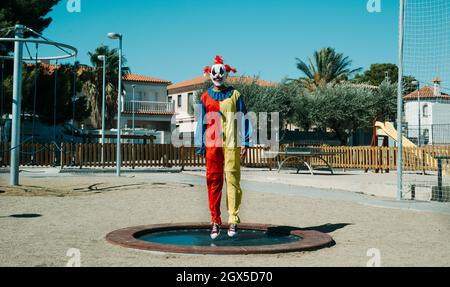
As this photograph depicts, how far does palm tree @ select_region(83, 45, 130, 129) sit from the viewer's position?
163ft

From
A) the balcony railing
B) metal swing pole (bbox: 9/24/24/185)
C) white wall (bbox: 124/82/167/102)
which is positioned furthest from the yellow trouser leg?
white wall (bbox: 124/82/167/102)

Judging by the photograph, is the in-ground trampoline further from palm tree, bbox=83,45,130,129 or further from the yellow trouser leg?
palm tree, bbox=83,45,130,129

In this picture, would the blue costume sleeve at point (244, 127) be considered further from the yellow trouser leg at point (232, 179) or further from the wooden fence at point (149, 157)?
the wooden fence at point (149, 157)

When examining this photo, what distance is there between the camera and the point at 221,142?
6871mm

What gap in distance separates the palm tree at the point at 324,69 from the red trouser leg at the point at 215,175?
48809 mm

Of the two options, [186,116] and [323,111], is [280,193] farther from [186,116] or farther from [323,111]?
[186,116]

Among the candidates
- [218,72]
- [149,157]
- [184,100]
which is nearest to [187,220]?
[218,72]

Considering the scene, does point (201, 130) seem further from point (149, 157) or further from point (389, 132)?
point (149, 157)

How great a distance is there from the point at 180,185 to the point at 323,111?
1118 inches

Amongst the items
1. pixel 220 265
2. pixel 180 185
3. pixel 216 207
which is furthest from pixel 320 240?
pixel 180 185

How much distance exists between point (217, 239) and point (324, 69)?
5045 centimetres

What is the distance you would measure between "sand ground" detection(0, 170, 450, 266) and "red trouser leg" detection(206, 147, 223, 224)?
4.21 ft

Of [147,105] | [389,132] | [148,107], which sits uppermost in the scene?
[147,105]

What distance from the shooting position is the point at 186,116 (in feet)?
182
